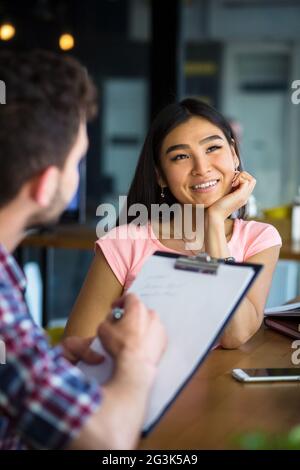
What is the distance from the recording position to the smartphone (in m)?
1.48

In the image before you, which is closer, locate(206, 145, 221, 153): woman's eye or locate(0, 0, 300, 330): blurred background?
locate(206, 145, 221, 153): woman's eye

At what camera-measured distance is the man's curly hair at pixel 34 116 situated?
107cm

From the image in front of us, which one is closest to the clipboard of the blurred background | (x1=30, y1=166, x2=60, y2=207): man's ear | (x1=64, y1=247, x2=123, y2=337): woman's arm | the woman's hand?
(x1=30, y1=166, x2=60, y2=207): man's ear

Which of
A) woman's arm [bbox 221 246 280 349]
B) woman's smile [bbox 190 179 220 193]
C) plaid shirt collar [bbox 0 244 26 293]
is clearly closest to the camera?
plaid shirt collar [bbox 0 244 26 293]

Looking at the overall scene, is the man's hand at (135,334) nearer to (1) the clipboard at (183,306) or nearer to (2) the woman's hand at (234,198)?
(1) the clipboard at (183,306)

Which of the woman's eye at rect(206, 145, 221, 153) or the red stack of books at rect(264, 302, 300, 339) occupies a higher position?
the woman's eye at rect(206, 145, 221, 153)

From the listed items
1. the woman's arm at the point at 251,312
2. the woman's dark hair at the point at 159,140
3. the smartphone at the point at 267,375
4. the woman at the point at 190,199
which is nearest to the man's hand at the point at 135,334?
the smartphone at the point at 267,375

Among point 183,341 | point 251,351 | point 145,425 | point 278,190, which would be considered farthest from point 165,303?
point 278,190

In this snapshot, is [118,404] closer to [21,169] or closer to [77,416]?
[77,416]

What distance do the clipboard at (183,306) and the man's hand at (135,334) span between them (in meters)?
0.04

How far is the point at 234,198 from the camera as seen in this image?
199 cm

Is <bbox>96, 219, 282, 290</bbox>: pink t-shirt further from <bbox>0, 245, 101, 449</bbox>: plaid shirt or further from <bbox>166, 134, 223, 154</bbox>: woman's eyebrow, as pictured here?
<bbox>0, 245, 101, 449</bbox>: plaid shirt

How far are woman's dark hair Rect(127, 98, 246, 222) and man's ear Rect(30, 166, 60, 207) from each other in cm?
99

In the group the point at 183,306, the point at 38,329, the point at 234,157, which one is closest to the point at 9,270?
the point at 38,329
